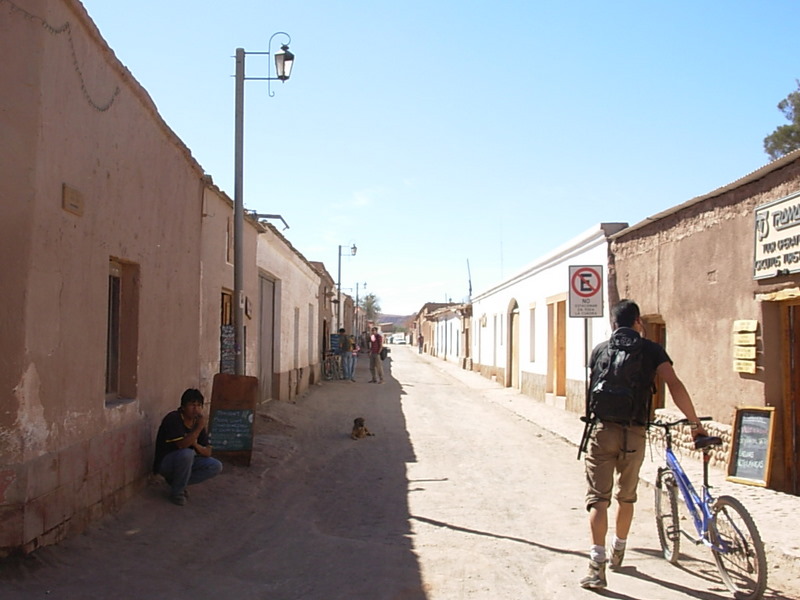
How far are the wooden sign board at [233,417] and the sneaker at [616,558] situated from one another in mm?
4688

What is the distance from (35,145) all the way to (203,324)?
204 inches

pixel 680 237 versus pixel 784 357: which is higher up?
pixel 680 237

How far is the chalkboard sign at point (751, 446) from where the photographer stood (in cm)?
827

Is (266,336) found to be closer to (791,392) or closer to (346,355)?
(791,392)

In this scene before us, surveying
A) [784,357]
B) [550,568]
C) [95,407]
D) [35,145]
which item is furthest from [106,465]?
[784,357]

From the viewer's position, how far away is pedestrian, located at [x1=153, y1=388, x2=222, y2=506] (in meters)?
7.31

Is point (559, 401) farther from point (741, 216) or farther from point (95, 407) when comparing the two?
point (95, 407)

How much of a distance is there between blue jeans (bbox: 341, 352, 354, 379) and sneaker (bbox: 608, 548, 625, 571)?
2122cm

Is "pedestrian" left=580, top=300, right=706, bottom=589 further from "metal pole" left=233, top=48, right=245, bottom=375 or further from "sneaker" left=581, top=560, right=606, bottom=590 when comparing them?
"metal pole" left=233, top=48, right=245, bottom=375

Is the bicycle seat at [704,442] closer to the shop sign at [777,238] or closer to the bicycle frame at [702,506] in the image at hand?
the bicycle frame at [702,506]

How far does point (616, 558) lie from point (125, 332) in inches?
175

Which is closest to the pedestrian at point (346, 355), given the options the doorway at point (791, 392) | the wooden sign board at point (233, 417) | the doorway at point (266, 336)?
the doorway at point (266, 336)

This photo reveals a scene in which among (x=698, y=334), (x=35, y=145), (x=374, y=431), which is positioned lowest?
(x=374, y=431)

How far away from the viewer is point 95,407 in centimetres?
618
